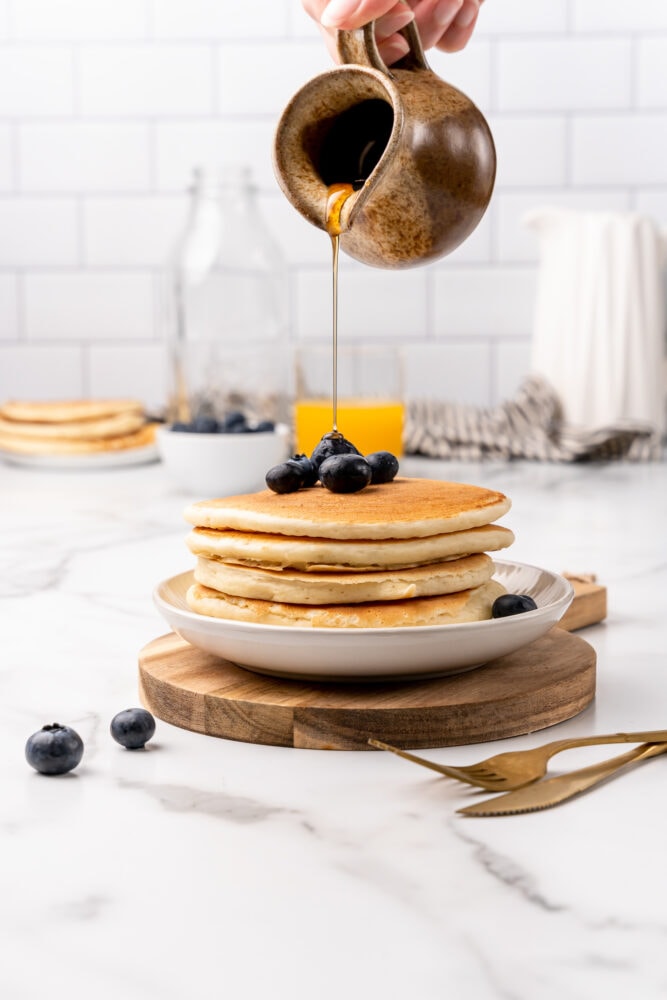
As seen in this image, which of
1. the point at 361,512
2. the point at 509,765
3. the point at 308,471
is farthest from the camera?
Result: the point at 308,471

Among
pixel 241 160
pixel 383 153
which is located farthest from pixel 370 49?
pixel 241 160

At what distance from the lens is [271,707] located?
2.74ft

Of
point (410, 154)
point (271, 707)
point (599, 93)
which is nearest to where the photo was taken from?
point (271, 707)

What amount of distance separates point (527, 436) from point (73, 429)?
0.86 m

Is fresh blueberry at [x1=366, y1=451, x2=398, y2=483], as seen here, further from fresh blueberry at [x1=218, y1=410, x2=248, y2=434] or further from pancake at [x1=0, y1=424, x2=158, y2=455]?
pancake at [x1=0, y1=424, x2=158, y2=455]

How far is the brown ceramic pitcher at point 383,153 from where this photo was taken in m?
1.01

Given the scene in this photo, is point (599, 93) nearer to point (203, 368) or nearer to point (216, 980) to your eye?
point (203, 368)

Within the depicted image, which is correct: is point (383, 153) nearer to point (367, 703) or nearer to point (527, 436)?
point (367, 703)

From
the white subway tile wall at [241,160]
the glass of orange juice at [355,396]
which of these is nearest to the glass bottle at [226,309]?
the glass of orange juice at [355,396]

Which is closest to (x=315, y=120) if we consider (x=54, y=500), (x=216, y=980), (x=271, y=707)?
(x=271, y=707)

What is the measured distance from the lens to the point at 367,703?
0.84 m

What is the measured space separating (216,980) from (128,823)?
0.61 feet

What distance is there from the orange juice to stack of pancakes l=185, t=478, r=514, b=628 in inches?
42.8

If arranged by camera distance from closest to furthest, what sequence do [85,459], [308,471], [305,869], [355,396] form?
[305,869] → [308,471] → [355,396] → [85,459]
